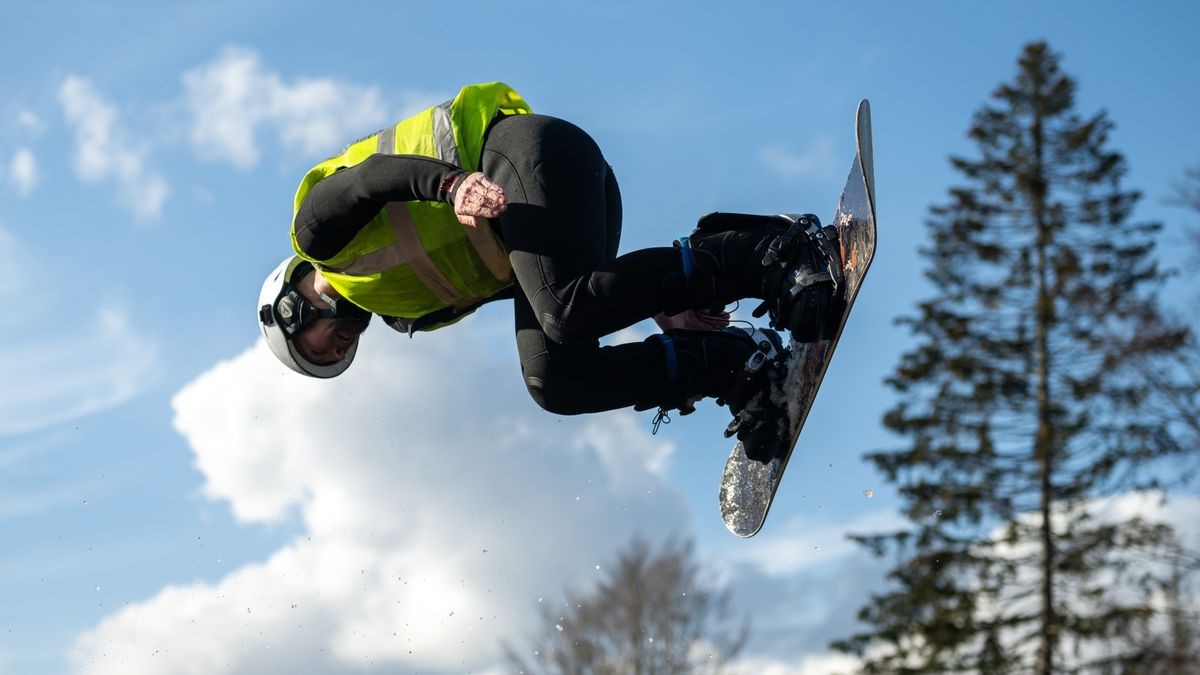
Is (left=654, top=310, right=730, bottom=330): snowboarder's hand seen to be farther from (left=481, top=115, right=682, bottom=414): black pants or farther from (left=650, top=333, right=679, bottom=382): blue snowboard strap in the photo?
(left=481, top=115, right=682, bottom=414): black pants

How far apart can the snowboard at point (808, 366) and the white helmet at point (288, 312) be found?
1.83 m

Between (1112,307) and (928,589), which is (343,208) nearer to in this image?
(928,589)

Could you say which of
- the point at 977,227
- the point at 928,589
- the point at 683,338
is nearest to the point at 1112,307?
the point at 977,227

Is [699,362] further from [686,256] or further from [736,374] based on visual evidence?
[686,256]

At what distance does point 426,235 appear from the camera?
4.92 metres

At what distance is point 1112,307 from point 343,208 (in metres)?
22.6

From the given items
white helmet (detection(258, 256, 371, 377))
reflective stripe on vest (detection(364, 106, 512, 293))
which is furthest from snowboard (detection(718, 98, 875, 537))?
white helmet (detection(258, 256, 371, 377))

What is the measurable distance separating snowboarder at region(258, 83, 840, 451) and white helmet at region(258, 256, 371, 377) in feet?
1.37

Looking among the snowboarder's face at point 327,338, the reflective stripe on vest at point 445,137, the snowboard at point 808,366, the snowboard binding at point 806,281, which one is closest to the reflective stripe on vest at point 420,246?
the reflective stripe on vest at point 445,137

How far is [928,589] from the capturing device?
74.3 ft

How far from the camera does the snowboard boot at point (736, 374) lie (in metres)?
5.30

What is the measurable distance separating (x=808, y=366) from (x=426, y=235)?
1546mm

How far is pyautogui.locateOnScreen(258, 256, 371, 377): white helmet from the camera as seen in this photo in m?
5.78

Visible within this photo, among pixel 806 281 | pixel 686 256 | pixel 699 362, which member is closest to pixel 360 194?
pixel 686 256
